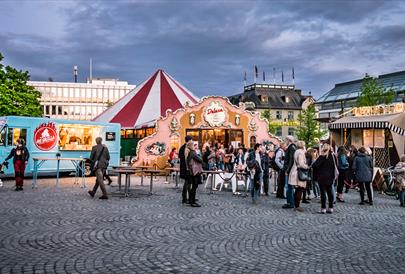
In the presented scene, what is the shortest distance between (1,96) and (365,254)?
31.0m

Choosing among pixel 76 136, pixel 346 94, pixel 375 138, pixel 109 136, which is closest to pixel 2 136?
pixel 76 136

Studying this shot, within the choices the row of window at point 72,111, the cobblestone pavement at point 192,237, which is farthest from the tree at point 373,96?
the row of window at point 72,111

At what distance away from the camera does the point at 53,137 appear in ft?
62.0

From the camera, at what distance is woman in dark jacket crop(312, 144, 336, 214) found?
10109 millimetres

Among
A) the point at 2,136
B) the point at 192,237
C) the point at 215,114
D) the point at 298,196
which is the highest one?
the point at 215,114

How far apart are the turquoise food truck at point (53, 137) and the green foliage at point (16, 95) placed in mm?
14772

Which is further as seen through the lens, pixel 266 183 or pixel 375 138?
pixel 375 138

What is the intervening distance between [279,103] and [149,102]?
139 ft

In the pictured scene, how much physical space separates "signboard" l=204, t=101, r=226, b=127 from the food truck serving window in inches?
228

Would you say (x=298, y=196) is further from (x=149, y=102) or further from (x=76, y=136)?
(x=149, y=102)

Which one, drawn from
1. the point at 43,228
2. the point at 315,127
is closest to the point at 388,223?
the point at 43,228

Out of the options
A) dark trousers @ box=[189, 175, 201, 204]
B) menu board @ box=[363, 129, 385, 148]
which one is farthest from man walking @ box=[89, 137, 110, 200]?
menu board @ box=[363, 129, 385, 148]

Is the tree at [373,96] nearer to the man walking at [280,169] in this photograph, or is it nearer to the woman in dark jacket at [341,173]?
the woman in dark jacket at [341,173]

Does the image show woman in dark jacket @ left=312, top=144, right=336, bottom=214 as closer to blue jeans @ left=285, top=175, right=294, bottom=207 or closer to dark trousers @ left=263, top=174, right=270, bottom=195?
blue jeans @ left=285, top=175, right=294, bottom=207
